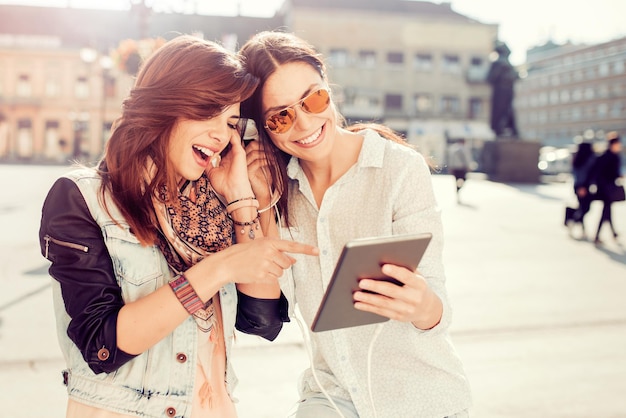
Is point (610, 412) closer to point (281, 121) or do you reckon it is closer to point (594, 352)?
point (594, 352)

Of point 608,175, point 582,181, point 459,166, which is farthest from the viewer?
point 459,166

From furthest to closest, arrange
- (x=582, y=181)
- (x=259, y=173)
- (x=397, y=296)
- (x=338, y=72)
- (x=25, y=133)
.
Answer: (x=25, y=133), (x=338, y=72), (x=582, y=181), (x=259, y=173), (x=397, y=296)

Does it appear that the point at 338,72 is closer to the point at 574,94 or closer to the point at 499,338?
the point at 499,338

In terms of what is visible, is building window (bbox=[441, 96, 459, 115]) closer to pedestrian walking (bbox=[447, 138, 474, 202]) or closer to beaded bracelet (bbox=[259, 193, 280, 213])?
pedestrian walking (bbox=[447, 138, 474, 202])

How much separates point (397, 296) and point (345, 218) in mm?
493

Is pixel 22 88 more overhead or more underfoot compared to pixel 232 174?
more underfoot

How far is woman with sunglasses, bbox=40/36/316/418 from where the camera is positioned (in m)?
1.64

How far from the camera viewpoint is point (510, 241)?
10219 mm

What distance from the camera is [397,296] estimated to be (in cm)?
158

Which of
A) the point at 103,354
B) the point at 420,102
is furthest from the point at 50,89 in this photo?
the point at 103,354

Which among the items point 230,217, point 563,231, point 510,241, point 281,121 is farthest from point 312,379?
point 563,231

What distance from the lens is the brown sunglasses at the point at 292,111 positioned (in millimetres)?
2047

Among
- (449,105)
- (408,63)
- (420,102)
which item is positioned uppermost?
(408,63)

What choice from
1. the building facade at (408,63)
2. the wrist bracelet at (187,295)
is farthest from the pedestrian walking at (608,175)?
the building facade at (408,63)
